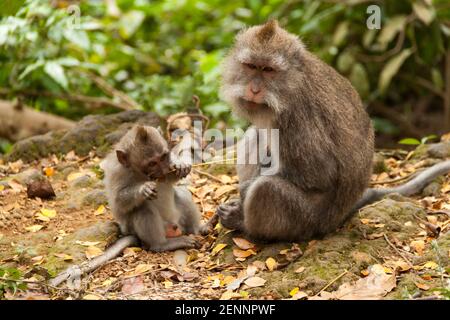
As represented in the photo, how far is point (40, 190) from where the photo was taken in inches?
303

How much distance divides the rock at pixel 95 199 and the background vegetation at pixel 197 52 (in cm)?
294

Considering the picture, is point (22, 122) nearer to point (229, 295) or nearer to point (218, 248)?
point (218, 248)

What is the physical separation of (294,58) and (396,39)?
22.9 feet

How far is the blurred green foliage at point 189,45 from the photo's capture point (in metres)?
10.6

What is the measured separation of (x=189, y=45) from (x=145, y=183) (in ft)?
33.0

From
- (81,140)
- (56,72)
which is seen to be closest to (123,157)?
(81,140)

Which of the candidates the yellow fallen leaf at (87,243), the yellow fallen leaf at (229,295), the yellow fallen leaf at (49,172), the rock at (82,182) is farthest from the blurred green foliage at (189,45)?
the yellow fallen leaf at (229,295)

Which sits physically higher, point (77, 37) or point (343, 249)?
point (77, 37)

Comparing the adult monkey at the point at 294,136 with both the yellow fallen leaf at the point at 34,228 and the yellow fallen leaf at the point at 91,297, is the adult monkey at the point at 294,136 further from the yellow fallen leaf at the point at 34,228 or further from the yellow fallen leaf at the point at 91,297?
the yellow fallen leaf at the point at 34,228

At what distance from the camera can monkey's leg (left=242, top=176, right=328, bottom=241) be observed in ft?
20.5

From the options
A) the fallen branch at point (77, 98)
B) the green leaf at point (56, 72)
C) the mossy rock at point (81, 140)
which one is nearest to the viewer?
the mossy rock at point (81, 140)
